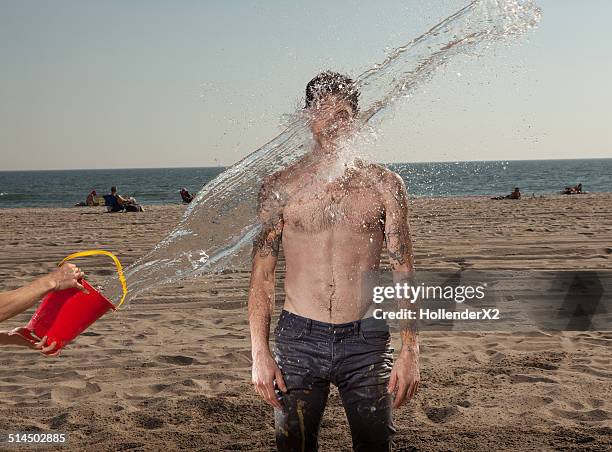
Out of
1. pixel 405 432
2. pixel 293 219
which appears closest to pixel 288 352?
pixel 293 219

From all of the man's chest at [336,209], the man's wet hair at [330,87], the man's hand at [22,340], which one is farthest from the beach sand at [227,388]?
the man's wet hair at [330,87]

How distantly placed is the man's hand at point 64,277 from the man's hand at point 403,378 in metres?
1.44

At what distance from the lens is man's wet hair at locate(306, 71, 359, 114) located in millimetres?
2912

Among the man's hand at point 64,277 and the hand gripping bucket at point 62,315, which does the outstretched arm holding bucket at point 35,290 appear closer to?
the man's hand at point 64,277

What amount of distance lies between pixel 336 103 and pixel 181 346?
4299 millimetres

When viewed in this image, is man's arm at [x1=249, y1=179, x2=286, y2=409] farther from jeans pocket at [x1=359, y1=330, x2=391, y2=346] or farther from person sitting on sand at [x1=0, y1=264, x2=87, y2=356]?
person sitting on sand at [x1=0, y1=264, x2=87, y2=356]

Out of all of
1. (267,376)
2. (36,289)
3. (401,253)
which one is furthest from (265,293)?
(36,289)

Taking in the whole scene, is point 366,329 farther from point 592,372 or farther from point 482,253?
point 482,253

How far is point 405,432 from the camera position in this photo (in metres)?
4.59

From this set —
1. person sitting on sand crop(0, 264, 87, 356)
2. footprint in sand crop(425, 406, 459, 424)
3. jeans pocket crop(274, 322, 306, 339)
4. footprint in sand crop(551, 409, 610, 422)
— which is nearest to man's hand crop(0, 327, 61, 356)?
person sitting on sand crop(0, 264, 87, 356)

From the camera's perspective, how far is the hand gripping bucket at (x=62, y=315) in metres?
3.32

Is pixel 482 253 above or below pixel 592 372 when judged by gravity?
above

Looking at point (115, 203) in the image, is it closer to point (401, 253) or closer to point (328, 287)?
point (328, 287)

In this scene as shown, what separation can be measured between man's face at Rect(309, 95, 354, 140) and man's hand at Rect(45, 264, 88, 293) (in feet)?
4.03
